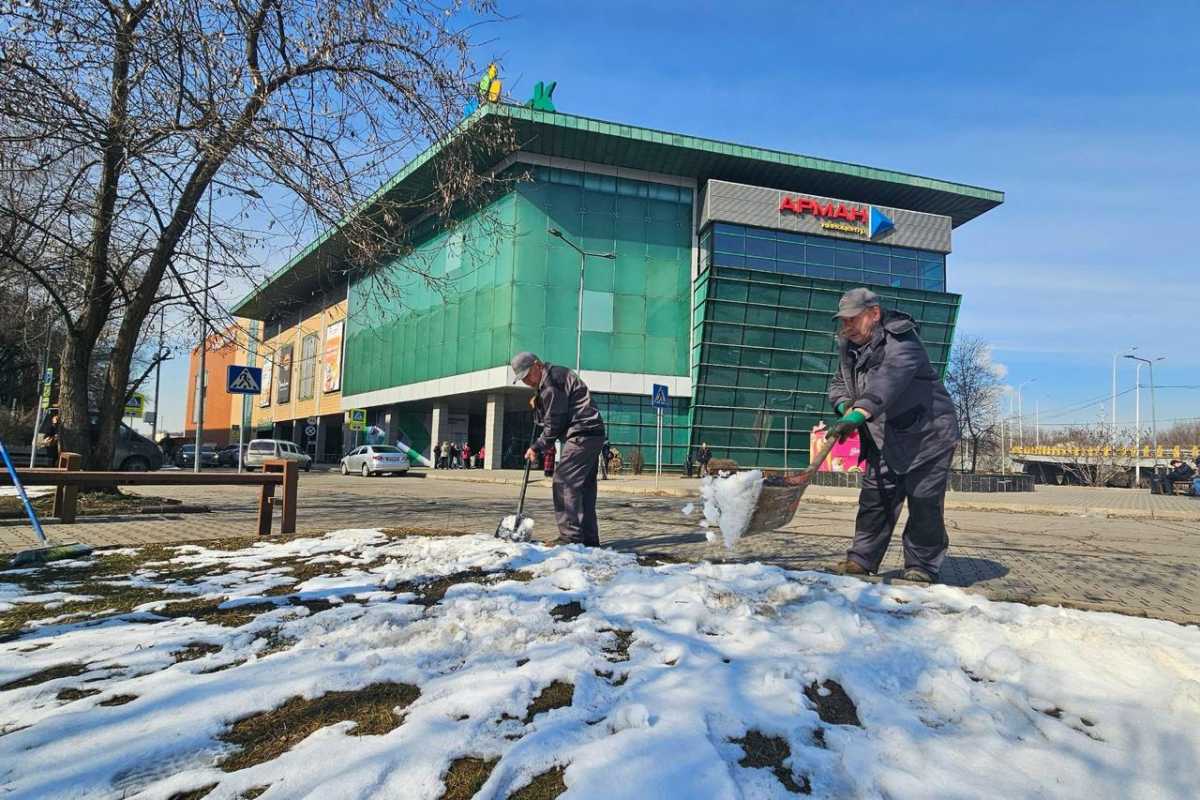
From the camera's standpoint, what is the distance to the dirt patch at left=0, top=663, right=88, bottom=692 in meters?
2.34

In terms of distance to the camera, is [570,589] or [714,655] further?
[570,589]

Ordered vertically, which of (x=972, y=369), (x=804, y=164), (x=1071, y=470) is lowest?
(x=1071, y=470)

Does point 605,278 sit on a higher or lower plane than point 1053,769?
higher

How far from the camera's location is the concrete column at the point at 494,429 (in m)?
35.7

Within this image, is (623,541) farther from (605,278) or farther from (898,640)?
(605,278)

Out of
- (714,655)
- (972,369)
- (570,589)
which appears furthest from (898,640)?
(972,369)

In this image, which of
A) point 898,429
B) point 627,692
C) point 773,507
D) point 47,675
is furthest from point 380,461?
point 627,692

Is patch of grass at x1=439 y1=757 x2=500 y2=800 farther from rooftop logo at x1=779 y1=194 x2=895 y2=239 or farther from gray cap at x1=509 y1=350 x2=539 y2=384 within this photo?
rooftop logo at x1=779 y1=194 x2=895 y2=239

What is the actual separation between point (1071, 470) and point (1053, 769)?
4536 centimetres

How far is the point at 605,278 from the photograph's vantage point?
1331 inches

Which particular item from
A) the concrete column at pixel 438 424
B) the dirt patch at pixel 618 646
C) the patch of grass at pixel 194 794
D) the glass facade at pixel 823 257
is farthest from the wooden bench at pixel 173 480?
the concrete column at pixel 438 424

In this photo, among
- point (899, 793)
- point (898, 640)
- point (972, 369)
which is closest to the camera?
point (899, 793)

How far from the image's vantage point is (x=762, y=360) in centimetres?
3403

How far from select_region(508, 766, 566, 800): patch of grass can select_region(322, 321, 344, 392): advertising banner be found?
52.6 metres
